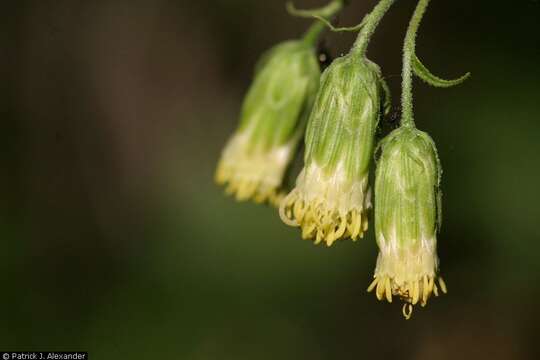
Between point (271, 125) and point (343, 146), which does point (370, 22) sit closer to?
point (343, 146)

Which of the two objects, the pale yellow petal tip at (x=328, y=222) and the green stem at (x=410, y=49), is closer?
the green stem at (x=410, y=49)

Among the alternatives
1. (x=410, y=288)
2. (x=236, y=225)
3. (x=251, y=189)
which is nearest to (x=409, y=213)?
(x=410, y=288)

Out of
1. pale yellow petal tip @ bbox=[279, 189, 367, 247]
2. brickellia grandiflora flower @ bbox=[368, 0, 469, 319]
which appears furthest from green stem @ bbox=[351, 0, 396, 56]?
pale yellow petal tip @ bbox=[279, 189, 367, 247]

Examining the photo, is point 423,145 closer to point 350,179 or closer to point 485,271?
point 350,179

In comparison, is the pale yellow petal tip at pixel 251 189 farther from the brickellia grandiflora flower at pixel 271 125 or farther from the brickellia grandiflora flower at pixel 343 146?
the brickellia grandiflora flower at pixel 343 146

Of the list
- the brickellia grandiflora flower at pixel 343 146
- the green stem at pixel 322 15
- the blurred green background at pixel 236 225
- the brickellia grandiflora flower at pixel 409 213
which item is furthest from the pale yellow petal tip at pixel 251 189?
the blurred green background at pixel 236 225

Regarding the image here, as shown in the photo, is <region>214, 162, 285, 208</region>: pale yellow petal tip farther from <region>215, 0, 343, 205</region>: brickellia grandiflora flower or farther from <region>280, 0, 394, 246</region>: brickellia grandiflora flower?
<region>280, 0, 394, 246</region>: brickellia grandiflora flower
